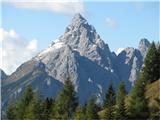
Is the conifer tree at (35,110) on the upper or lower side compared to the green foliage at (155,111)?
upper

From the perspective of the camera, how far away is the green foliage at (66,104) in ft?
376

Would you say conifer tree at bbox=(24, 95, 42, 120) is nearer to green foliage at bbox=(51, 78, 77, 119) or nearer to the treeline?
the treeline

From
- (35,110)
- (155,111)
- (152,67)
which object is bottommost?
(155,111)

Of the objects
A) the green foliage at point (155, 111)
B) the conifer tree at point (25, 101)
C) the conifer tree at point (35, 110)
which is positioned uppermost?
the conifer tree at point (25, 101)

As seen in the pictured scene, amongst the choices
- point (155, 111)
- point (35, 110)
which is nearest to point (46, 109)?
point (35, 110)

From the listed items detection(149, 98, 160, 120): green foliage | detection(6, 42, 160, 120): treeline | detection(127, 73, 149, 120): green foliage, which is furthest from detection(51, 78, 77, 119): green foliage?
detection(149, 98, 160, 120): green foliage

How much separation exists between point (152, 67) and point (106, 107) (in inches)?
568

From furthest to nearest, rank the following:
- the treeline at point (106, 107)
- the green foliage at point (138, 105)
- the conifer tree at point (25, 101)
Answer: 1. the conifer tree at point (25, 101)
2. the treeline at point (106, 107)
3. the green foliage at point (138, 105)

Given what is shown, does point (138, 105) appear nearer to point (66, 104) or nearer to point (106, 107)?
point (106, 107)

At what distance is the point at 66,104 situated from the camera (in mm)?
116188

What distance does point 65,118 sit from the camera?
114m

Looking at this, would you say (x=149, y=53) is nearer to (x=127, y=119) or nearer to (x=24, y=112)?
(x=127, y=119)

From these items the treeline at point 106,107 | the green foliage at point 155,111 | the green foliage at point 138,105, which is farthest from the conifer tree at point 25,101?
the green foliage at point 155,111

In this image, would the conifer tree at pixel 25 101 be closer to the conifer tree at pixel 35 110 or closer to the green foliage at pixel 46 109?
the green foliage at pixel 46 109
